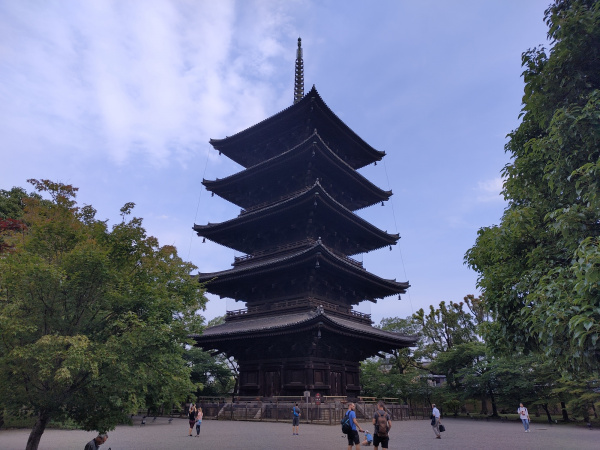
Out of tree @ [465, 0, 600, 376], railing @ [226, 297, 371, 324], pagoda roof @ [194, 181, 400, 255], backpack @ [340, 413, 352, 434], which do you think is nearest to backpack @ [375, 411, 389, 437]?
backpack @ [340, 413, 352, 434]

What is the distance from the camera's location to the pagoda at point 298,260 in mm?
23719

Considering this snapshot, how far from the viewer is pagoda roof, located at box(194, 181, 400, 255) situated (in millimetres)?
26000

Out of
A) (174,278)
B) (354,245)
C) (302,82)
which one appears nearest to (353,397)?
(354,245)

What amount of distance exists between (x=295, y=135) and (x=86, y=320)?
23.1 metres

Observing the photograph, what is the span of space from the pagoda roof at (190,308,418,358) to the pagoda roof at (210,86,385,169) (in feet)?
45.3

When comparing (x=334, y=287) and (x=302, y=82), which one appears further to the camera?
(x=302, y=82)

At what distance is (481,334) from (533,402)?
25179 mm

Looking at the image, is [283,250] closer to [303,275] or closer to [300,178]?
[303,275]

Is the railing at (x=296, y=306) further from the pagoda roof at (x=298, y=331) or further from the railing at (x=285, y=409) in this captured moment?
the railing at (x=285, y=409)

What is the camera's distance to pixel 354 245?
31.8m

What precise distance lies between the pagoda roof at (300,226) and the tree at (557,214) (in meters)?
15.5

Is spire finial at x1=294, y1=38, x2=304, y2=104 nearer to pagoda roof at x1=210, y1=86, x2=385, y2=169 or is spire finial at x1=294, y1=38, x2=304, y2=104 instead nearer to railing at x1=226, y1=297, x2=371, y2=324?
pagoda roof at x1=210, y1=86, x2=385, y2=169

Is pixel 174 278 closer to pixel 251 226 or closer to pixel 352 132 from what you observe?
pixel 251 226

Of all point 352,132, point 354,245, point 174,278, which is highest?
point 352,132
